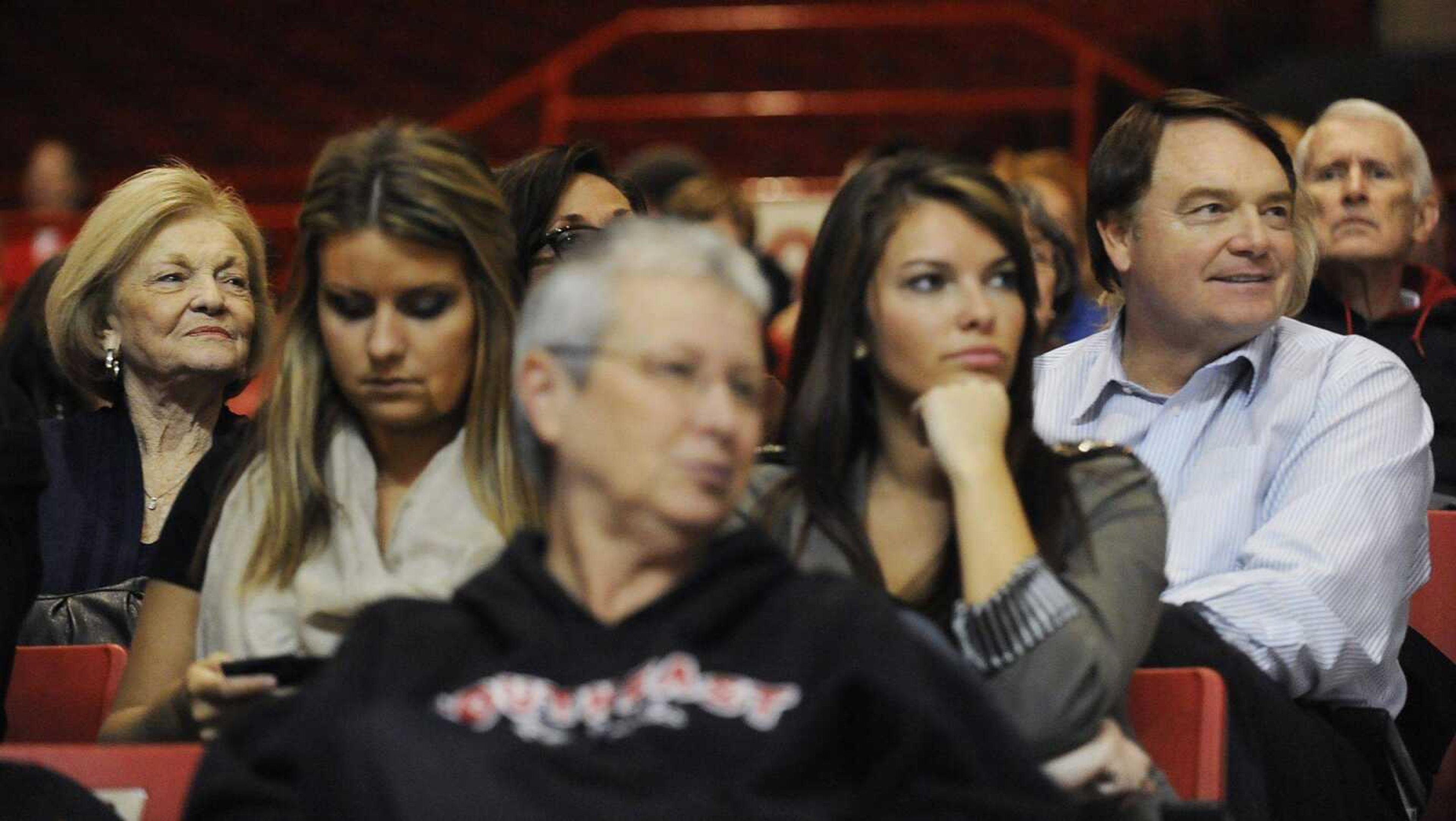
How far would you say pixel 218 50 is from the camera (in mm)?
9680

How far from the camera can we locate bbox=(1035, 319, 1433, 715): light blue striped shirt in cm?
234

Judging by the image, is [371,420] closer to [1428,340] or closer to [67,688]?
[67,688]

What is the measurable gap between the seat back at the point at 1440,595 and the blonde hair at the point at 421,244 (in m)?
1.44

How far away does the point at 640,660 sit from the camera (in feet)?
5.31

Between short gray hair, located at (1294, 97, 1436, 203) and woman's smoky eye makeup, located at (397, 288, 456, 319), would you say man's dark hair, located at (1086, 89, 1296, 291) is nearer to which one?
short gray hair, located at (1294, 97, 1436, 203)

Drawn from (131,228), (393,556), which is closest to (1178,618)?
(393,556)

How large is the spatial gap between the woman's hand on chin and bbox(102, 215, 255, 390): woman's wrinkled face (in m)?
1.42

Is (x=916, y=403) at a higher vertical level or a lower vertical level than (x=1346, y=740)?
higher

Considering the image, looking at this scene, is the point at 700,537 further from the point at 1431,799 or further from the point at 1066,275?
the point at 1066,275

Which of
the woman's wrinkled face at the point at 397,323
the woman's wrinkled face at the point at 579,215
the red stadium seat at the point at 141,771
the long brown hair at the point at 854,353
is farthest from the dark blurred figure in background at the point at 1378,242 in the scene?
the red stadium seat at the point at 141,771

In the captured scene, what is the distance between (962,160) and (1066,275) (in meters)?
1.74

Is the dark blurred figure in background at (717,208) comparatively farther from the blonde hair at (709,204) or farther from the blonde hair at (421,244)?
the blonde hair at (421,244)

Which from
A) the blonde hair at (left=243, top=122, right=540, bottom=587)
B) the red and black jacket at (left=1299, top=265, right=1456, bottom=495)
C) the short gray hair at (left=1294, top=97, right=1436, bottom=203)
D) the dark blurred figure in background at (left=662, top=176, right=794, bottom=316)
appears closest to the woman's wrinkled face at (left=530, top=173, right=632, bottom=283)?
the blonde hair at (left=243, top=122, right=540, bottom=587)

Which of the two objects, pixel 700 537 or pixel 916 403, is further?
pixel 916 403
